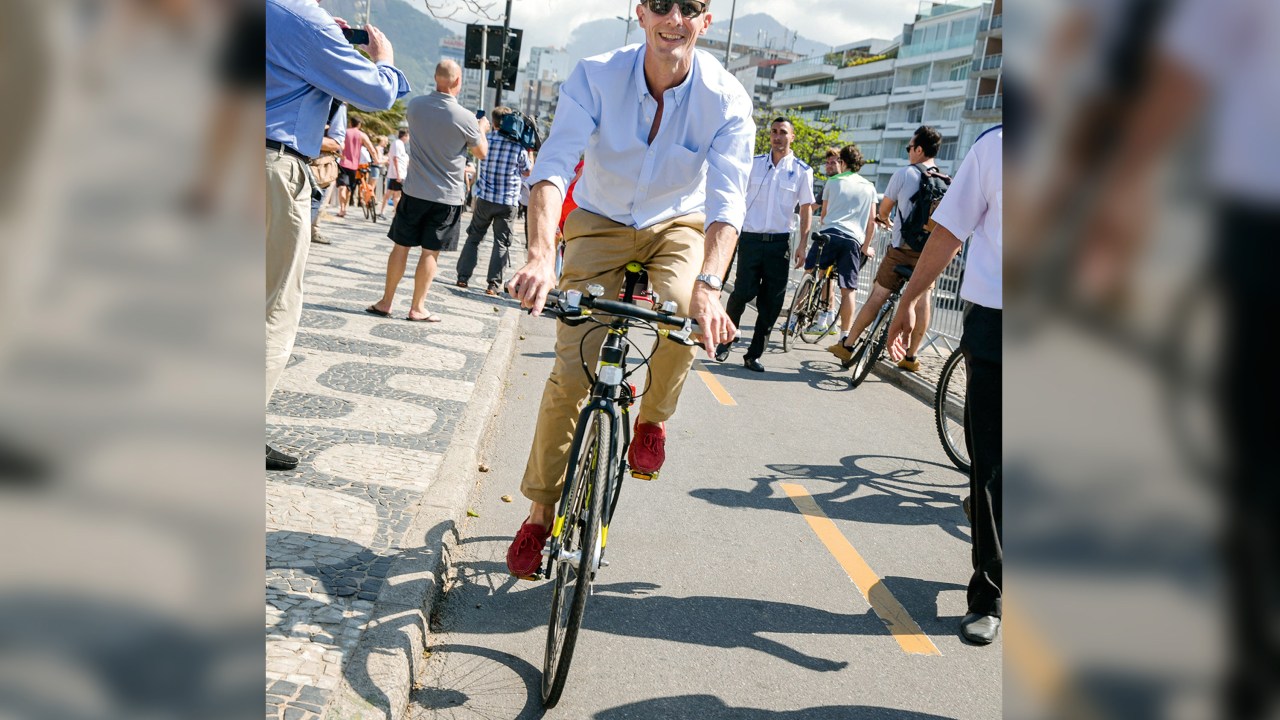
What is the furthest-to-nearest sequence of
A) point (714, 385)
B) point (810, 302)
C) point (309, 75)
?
point (810, 302)
point (714, 385)
point (309, 75)

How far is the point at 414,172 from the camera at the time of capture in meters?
9.66

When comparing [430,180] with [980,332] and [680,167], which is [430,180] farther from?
[980,332]

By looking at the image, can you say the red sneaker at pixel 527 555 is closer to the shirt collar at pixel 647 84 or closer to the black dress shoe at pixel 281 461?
the black dress shoe at pixel 281 461

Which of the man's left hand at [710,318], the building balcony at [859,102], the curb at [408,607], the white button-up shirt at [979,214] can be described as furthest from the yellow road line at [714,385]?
the building balcony at [859,102]

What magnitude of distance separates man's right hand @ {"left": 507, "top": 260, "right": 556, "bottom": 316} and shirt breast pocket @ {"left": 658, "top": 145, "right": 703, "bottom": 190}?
3.28ft

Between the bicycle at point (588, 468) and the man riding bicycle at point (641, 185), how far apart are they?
0.22 metres

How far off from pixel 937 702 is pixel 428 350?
18.5 feet

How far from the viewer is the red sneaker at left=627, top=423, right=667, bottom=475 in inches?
169

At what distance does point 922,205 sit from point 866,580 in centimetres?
566

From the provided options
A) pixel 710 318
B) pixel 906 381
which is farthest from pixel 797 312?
pixel 710 318

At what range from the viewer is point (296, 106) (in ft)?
15.1

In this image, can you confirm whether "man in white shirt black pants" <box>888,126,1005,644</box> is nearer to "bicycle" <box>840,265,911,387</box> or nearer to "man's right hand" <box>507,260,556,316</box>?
"man's right hand" <box>507,260,556,316</box>

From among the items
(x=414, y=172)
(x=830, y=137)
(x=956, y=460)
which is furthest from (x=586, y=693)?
(x=830, y=137)
